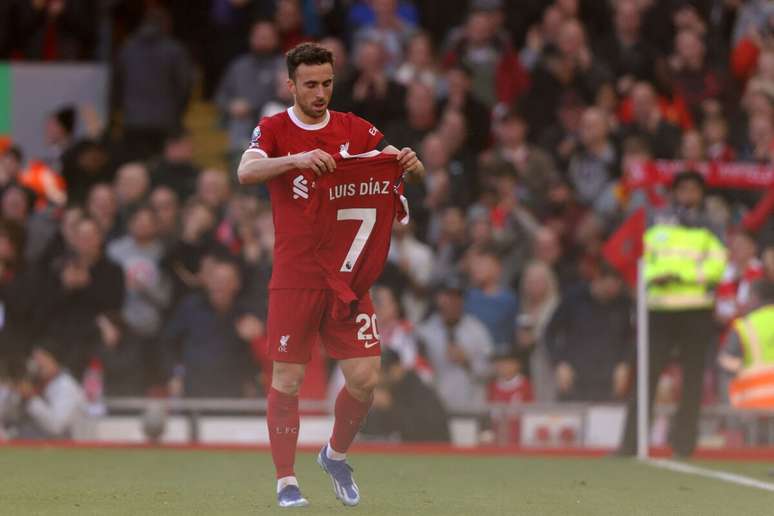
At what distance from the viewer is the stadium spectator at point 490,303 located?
16109mm

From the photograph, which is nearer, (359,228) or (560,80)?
(359,228)

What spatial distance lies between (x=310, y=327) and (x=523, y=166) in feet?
29.2

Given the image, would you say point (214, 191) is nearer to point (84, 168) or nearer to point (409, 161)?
point (84, 168)

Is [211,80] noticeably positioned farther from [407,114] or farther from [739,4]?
[739,4]

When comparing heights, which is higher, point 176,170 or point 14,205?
point 176,170

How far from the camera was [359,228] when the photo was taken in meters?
8.84

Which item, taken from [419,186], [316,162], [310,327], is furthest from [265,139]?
[419,186]

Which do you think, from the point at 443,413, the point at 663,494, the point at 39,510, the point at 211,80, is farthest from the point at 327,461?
the point at 211,80

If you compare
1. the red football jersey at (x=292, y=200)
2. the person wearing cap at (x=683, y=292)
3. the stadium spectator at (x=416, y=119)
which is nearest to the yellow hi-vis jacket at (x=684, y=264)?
the person wearing cap at (x=683, y=292)

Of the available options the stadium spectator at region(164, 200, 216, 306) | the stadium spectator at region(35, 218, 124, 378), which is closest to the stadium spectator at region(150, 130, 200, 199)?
the stadium spectator at region(164, 200, 216, 306)

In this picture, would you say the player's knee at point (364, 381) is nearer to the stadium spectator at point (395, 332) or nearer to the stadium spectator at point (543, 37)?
the stadium spectator at point (395, 332)

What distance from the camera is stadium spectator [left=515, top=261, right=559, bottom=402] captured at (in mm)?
15961

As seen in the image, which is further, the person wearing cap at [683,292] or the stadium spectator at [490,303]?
the stadium spectator at [490,303]

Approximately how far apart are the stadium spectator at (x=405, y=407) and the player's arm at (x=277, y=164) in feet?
22.1
